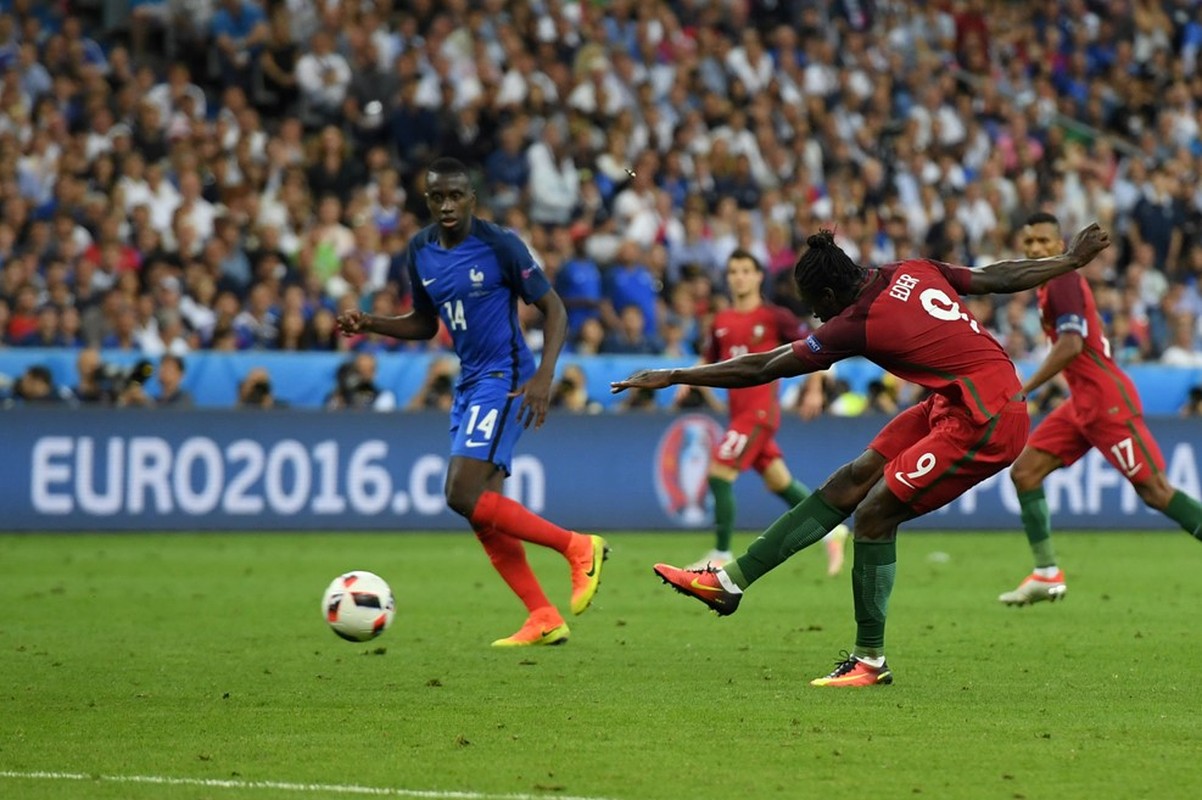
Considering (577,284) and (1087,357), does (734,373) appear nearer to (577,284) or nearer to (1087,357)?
(1087,357)

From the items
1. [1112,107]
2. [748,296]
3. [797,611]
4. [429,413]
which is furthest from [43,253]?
[1112,107]

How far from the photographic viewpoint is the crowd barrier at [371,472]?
19.0m

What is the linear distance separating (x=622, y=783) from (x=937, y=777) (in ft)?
3.72

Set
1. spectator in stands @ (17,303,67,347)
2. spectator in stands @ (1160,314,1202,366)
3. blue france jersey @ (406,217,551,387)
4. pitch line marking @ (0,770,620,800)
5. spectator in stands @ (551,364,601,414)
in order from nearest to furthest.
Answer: pitch line marking @ (0,770,620,800) → blue france jersey @ (406,217,551,387) → spectator in stands @ (17,303,67,347) → spectator in stands @ (551,364,601,414) → spectator in stands @ (1160,314,1202,366)

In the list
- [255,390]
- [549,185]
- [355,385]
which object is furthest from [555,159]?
[255,390]

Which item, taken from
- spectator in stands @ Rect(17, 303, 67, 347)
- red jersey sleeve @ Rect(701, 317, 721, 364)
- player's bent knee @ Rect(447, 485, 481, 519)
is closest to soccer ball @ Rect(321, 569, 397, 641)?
player's bent knee @ Rect(447, 485, 481, 519)

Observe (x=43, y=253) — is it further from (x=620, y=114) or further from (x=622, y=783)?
(x=622, y=783)

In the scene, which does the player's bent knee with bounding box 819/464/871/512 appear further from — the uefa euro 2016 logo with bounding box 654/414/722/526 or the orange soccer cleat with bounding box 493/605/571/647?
the uefa euro 2016 logo with bounding box 654/414/722/526

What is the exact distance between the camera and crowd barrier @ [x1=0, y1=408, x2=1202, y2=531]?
19.0 m

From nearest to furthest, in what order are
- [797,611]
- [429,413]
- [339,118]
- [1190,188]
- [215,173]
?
[797,611]
[429,413]
[215,173]
[339,118]
[1190,188]

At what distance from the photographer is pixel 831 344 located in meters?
8.67

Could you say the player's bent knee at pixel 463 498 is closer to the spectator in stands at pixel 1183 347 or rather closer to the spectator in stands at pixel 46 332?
the spectator in stands at pixel 46 332

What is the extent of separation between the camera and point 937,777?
270 inches

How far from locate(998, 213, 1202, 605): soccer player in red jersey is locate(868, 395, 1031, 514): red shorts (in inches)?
131
